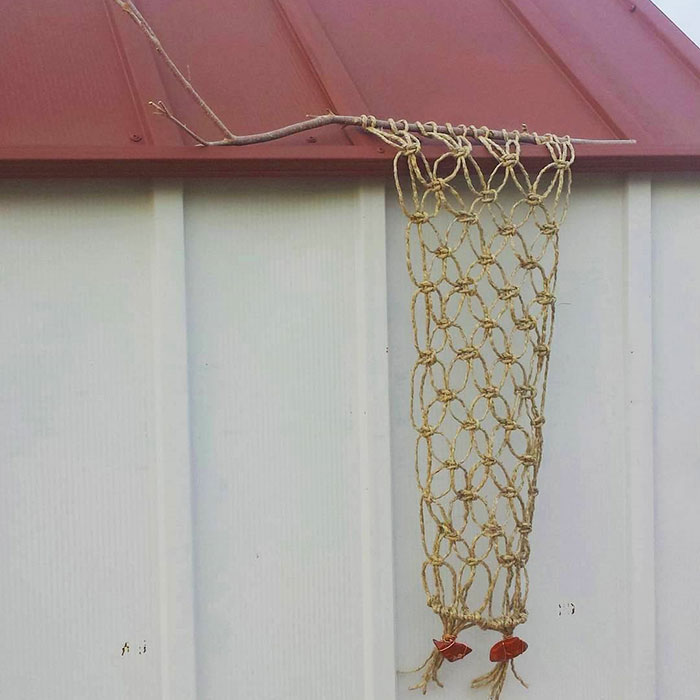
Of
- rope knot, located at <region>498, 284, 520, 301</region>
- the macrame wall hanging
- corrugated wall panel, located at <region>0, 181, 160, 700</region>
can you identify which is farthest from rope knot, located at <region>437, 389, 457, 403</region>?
corrugated wall panel, located at <region>0, 181, 160, 700</region>

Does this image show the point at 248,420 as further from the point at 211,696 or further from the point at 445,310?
the point at 211,696

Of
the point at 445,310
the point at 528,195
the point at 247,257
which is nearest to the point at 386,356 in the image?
the point at 445,310

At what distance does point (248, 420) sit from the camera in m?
1.92

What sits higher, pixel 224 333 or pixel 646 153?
pixel 646 153

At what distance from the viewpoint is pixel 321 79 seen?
2.03 m

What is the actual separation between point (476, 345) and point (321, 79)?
0.84 m

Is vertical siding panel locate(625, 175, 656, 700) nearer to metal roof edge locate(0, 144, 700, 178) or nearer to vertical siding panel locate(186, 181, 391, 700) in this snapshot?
metal roof edge locate(0, 144, 700, 178)

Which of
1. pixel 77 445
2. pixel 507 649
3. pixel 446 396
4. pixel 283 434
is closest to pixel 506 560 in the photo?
pixel 507 649

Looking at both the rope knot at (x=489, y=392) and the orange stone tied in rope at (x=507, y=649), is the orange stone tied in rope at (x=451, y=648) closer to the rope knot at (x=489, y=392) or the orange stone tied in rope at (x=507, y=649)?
the orange stone tied in rope at (x=507, y=649)

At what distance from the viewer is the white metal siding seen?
183 centimetres

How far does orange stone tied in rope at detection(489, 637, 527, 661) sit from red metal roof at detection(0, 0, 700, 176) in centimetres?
123

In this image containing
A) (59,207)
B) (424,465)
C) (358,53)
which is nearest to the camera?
(59,207)

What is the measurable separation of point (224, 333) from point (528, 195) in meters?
0.86

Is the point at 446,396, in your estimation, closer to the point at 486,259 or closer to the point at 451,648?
the point at 486,259
